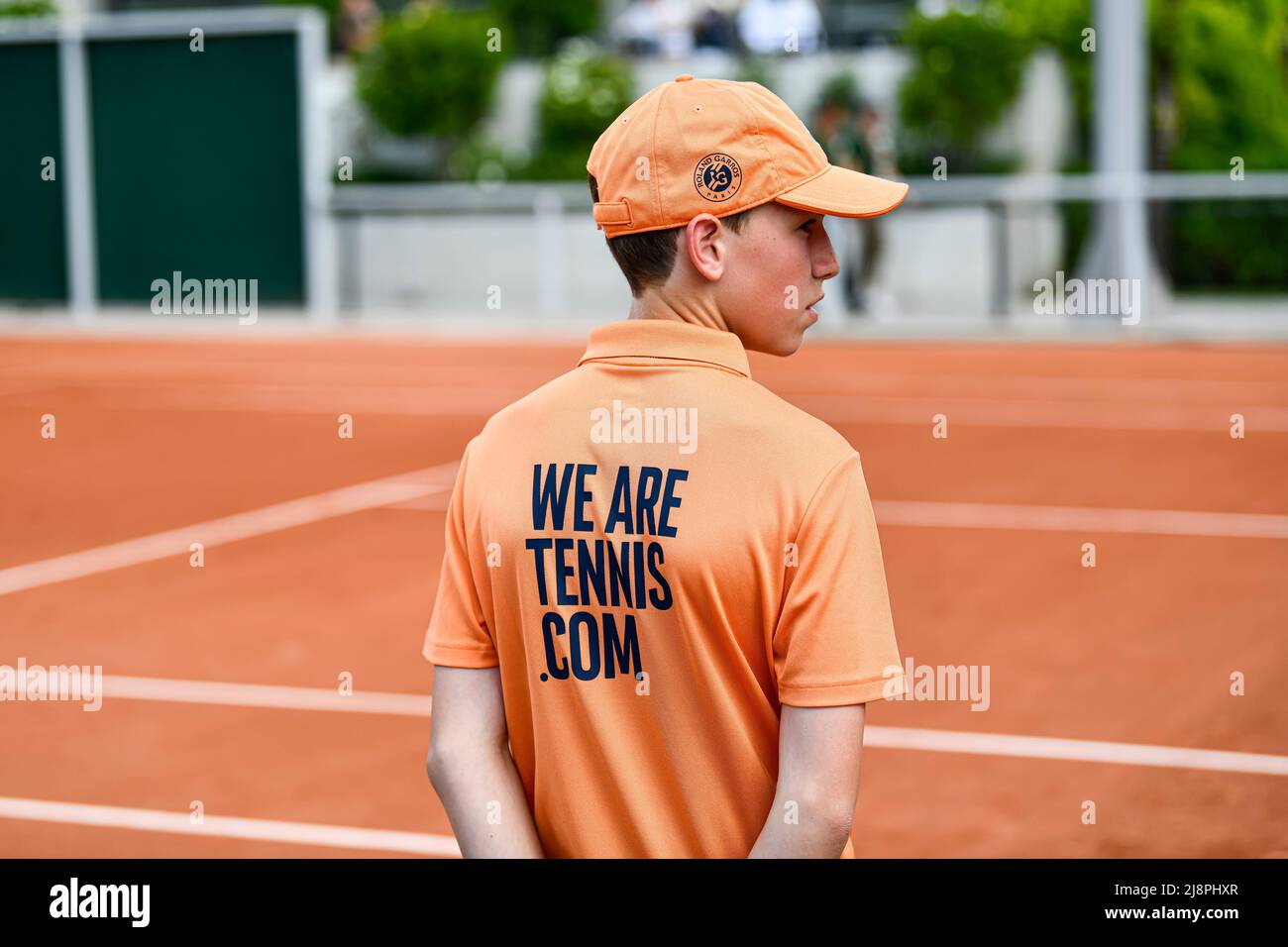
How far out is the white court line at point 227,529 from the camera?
927cm

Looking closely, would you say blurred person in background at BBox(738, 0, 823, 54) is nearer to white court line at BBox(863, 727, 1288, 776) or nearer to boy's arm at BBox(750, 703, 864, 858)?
white court line at BBox(863, 727, 1288, 776)

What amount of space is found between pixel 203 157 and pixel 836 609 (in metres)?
23.7

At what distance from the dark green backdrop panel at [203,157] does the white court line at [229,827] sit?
19.6m

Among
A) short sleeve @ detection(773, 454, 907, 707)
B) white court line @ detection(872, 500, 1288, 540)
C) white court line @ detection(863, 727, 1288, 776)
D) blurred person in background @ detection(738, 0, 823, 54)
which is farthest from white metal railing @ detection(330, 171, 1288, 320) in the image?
short sleeve @ detection(773, 454, 907, 707)

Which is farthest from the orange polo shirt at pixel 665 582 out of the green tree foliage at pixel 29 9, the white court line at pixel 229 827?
the green tree foliage at pixel 29 9

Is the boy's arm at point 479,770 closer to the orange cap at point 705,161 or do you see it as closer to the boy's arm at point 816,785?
the boy's arm at point 816,785

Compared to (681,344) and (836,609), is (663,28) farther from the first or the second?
(836,609)

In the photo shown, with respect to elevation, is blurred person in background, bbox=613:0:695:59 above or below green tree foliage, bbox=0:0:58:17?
below

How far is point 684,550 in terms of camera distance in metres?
2.18

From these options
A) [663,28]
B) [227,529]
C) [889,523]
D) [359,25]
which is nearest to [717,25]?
[663,28]

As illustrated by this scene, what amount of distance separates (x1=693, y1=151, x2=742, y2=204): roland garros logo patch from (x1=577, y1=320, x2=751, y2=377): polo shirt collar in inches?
6.1

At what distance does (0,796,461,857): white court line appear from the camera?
5.27 meters

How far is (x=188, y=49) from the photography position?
2458 centimetres

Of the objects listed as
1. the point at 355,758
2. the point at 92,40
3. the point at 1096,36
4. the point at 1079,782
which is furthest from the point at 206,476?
the point at 92,40
